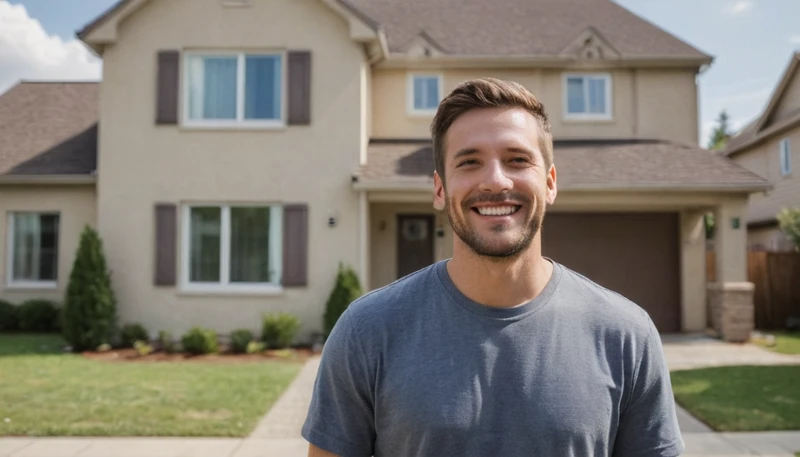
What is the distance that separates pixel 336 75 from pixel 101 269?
17.0 ft

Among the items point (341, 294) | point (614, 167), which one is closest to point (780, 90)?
point (614, 167)

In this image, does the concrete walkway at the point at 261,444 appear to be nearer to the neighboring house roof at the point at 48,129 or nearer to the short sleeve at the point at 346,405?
the short sleeve at the point at 346,405

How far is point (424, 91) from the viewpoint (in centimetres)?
1347

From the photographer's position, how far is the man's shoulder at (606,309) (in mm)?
1780

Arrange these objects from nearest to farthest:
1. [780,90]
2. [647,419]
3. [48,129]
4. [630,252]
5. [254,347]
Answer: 1. [647,419]
2. [254,347]
3. [630,252]
4. [48,129]
5. [780,90]

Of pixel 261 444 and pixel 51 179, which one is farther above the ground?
pixel 51 179

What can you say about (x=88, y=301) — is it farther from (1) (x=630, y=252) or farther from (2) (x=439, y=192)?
(2) (x=439, y=192)

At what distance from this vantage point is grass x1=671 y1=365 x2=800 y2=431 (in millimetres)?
6113

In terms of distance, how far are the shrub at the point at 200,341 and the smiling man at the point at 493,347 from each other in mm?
9007

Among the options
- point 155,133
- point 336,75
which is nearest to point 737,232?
point 336,75

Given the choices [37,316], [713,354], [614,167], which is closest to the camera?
[713,354]

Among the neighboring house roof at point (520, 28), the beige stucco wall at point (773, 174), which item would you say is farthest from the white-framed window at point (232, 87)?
the beige stucco wall at point (773, 174)

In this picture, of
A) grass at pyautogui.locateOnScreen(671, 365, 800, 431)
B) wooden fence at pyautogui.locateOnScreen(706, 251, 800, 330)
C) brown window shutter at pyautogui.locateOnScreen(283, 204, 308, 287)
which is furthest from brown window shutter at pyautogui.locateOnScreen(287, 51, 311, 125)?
wooden fence at pyautogui.locateOnScreen(706, 251, 800, 330)

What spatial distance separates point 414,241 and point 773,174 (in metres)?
11.1
